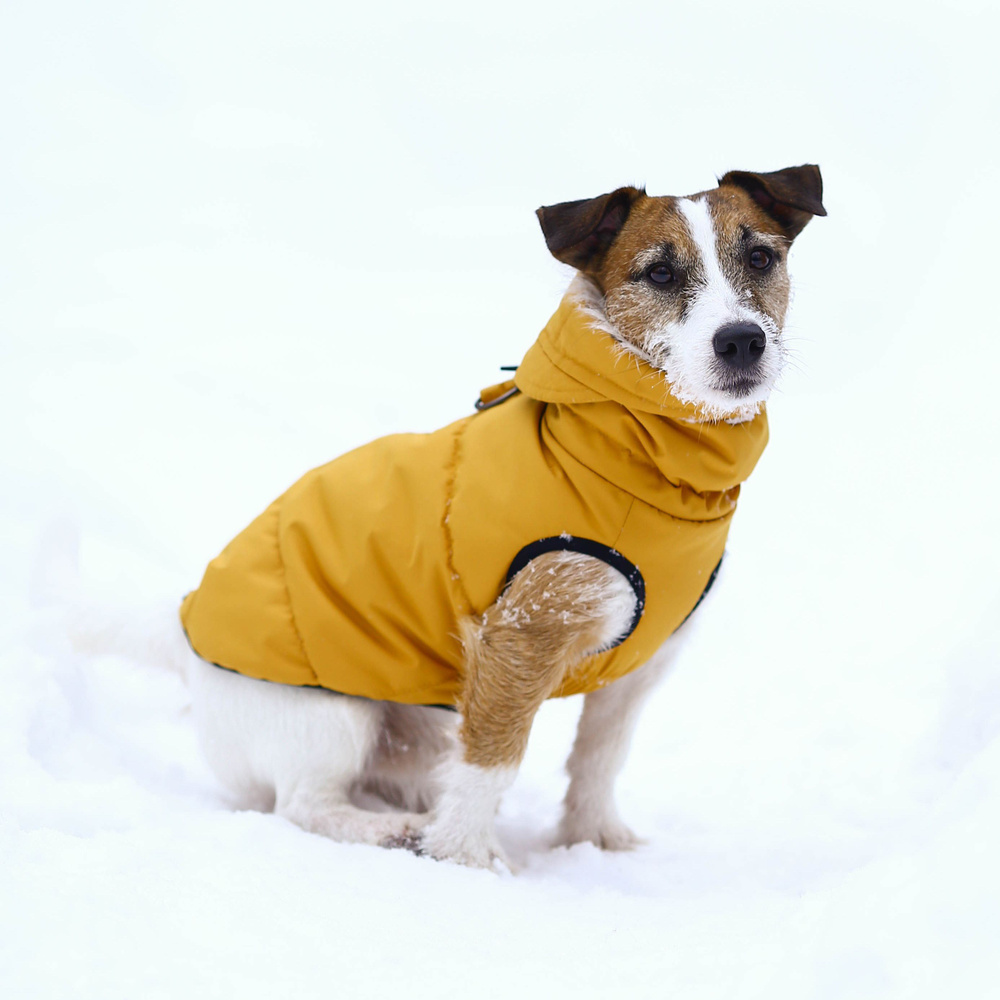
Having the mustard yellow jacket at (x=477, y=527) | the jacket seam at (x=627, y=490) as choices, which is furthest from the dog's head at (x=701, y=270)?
the jacket seam at (x=627, y=490)

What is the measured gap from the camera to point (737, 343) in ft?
9.01

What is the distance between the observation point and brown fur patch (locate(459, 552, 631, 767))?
9.43 ft

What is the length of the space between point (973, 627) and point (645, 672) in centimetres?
199

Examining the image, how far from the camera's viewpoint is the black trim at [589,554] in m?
2.85

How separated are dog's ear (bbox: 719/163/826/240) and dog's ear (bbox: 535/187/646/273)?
428 millimetres

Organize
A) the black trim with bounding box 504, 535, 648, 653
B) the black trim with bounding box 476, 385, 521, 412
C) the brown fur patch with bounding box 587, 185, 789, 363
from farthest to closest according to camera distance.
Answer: the black trim with bounding box 476, 385, 521, 412
the brown fur patch with bounding box 587, 185, 789, 363
the black trim with bounding box 504, 535, 648, 653

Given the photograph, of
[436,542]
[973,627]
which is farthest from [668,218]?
[973,627]

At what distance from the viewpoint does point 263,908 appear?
7.24 ft

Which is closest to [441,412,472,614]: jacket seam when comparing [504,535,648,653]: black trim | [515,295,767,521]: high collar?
[504,535,648,653]: black trim

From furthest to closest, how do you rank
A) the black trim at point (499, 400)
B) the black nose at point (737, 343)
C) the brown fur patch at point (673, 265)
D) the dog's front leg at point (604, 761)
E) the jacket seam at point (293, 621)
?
the dog's front leg at point (604, 761) < the black trim at point (499, 400) < the jacket seam at point (293, 621) < the brown fur patch at point (673, 265) < the black nose at point (737, 343)

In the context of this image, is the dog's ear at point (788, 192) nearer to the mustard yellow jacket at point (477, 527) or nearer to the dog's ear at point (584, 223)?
the dog's ear at point (584, 223)

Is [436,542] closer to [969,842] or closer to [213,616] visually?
[213,616]

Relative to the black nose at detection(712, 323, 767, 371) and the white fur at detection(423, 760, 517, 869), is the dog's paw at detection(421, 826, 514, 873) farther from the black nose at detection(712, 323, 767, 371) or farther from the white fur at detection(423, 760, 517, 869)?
the black nose at detection(712, 323, 767, 371)

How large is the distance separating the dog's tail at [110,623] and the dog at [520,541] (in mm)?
208
